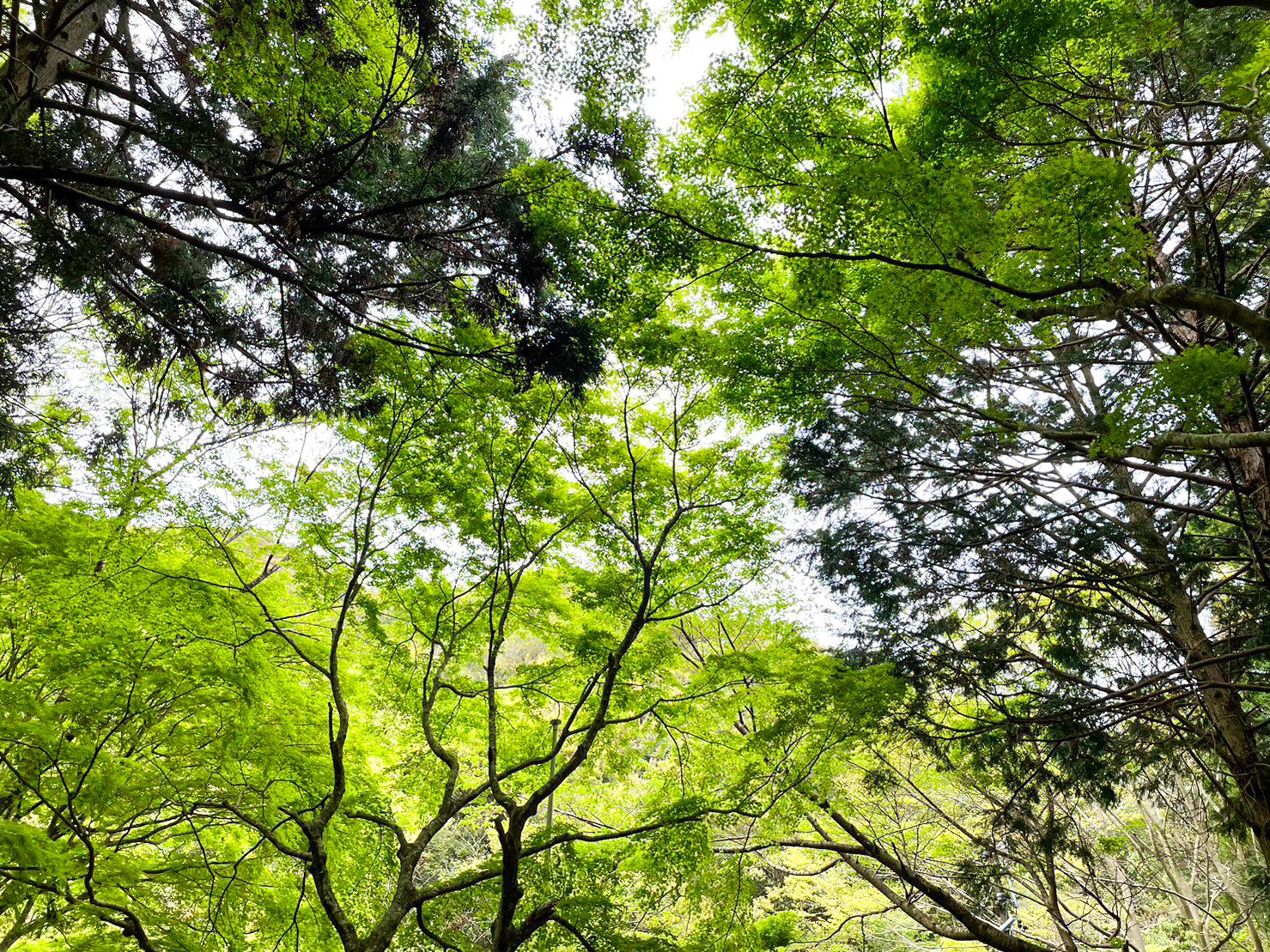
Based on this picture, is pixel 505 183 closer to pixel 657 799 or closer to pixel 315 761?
pixel 315 761

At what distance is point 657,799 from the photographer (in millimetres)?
6285

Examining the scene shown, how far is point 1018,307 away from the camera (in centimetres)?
314

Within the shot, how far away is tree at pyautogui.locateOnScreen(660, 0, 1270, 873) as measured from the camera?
10.0ft

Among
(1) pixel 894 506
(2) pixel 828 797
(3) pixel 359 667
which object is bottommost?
(2) pixel 828 797

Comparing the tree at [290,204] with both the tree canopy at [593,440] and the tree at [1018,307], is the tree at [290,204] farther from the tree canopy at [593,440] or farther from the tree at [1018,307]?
the tree at [1018,307]

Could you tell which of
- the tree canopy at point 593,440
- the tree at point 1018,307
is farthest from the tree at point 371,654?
the tree at point 1018,307

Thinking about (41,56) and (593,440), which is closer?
(41,56)

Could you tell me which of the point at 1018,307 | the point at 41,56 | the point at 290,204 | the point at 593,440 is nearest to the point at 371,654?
the point at 593,440

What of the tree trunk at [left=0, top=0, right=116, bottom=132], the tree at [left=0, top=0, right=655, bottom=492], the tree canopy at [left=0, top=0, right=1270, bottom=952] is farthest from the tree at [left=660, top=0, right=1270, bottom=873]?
the tree trunk at [left=0, top=0, right=116, bottom=132]

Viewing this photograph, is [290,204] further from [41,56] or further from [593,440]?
[593,440]

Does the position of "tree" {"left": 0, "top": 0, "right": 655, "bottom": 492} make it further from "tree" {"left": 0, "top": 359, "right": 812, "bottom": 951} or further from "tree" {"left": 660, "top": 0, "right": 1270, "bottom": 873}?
"tree" {"left": 660, "top": 0, "right": 1270, "bottom": 873}

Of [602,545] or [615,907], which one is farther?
[602,545]

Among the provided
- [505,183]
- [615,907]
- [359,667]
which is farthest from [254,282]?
[615,907]

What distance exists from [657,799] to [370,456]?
14.0 feet
